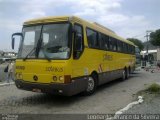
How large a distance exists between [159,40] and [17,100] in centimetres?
7317

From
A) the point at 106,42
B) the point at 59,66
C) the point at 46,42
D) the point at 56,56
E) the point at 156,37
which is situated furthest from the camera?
the point at 156,37

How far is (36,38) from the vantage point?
1026cm

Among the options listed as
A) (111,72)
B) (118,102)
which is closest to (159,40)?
(111,72)

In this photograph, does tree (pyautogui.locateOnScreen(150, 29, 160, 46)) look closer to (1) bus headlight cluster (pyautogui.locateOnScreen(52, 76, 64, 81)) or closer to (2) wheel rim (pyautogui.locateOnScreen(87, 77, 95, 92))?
(2) wheel rim (pyautogui.locateOnScreen(87, 77, 95, 92))

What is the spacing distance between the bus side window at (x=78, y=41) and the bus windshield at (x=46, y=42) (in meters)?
0.41

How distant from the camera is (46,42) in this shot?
10047mm

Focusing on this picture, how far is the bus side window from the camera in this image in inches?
396

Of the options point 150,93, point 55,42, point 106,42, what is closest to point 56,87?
point 55,42

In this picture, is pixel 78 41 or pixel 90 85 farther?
pixel 90 85

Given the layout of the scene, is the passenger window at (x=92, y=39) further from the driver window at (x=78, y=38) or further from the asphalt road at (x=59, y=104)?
the asphalt road at (x=59, y=104)

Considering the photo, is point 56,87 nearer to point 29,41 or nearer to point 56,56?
point 56,56

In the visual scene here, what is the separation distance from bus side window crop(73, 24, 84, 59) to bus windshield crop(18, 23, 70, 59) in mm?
409

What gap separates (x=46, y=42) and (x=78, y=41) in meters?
1.16

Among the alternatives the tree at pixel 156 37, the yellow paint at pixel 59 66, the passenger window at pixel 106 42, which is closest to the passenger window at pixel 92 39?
the yellow paint at pixel 59 66
